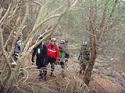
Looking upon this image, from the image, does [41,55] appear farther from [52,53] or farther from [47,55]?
[52,53]

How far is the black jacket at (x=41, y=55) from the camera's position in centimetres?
1623

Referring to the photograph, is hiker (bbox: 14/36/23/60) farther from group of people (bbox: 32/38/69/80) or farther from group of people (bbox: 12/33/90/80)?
group of people (bbox: 32/38/69/80)

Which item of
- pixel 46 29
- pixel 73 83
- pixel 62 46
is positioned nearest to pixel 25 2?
pixel 46 29

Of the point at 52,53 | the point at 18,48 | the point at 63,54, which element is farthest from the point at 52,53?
the point at 18,48

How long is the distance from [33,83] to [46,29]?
2124mm

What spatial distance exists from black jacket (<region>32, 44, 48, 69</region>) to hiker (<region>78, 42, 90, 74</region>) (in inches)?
86.3

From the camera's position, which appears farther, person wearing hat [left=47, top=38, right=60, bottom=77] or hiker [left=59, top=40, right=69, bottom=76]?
hiker [left=59, top=40, right=69, bottom=76]

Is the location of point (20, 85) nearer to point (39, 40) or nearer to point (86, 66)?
point (39, 40)

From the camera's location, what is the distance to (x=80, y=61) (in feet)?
59.5

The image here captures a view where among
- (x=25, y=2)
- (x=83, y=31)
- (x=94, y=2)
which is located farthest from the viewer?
(x=83, y=31)

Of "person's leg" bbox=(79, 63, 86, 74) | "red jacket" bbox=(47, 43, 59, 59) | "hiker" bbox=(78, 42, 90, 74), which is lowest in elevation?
"person's leg" bbox=(79, 63, 86, 74)

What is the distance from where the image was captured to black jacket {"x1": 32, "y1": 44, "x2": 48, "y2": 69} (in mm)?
16234

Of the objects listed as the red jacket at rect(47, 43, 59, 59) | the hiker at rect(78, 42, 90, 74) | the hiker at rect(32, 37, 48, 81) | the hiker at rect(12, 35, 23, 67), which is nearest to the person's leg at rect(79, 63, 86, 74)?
the hiker at rect(78, 42, 90, 74)

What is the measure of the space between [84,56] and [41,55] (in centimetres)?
284
